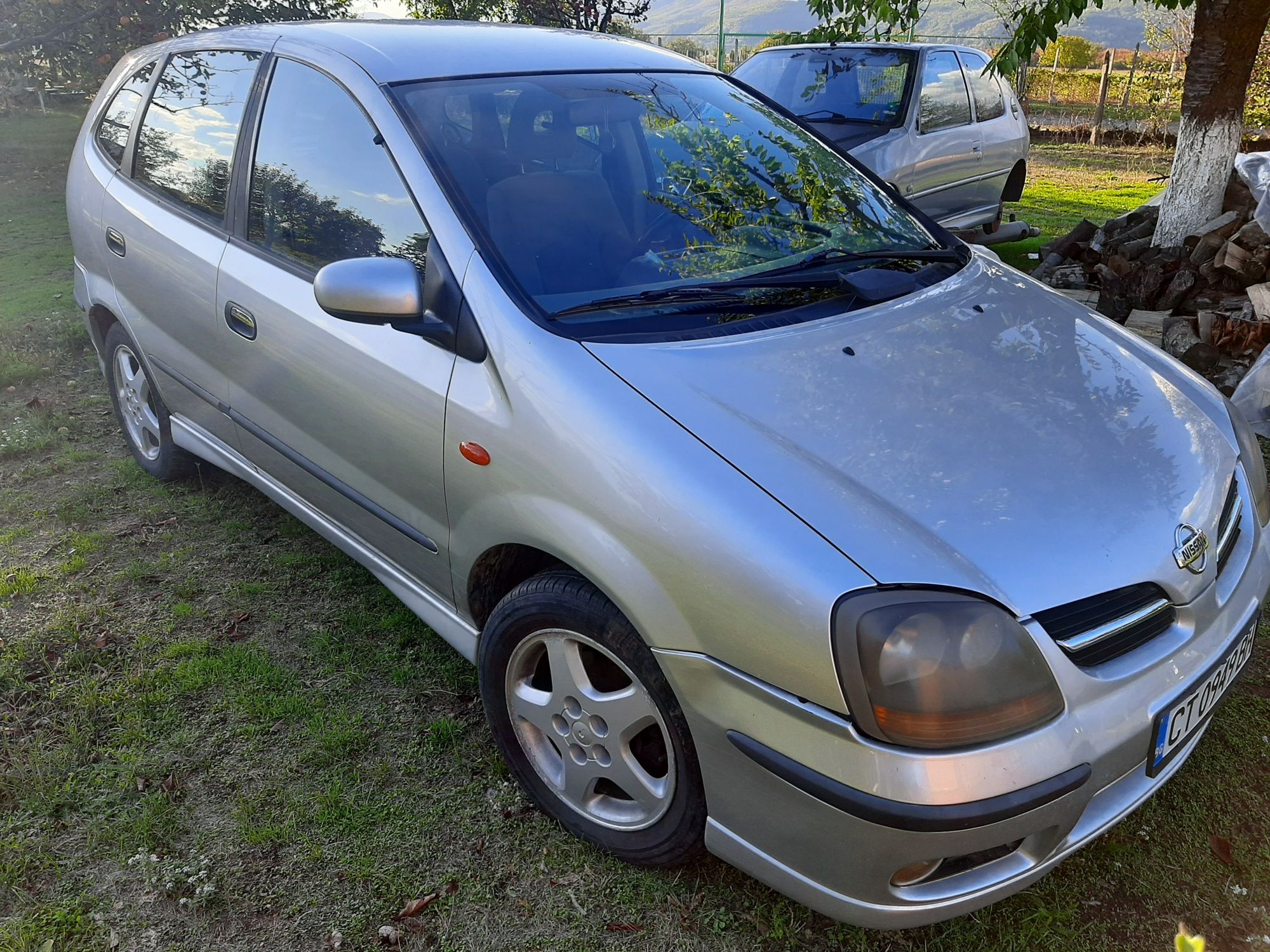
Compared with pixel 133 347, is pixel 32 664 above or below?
below

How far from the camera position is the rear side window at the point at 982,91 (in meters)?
7.52

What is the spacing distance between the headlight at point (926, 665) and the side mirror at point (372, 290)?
117cm

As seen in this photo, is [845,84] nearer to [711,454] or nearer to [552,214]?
[552,214]

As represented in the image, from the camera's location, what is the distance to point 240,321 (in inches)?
111

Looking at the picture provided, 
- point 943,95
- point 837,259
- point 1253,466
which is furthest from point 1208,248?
point 837,259

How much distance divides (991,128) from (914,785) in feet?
23.8

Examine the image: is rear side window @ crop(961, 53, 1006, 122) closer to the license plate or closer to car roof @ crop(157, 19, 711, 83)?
car roof @ crop(157, 19, 711, 83)

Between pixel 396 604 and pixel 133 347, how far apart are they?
5.03 ft

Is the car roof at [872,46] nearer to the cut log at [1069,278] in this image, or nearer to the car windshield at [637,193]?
the cut log at [1069,278]

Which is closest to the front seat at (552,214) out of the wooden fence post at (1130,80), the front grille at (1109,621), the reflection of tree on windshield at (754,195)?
the reflection of tree on windshield at (754,195)

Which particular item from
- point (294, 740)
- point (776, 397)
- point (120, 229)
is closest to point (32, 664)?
point (294, 740)

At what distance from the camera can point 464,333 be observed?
212cm

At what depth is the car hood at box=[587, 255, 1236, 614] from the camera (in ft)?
5.46

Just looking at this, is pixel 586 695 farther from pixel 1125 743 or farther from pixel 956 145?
pixel 956 145
